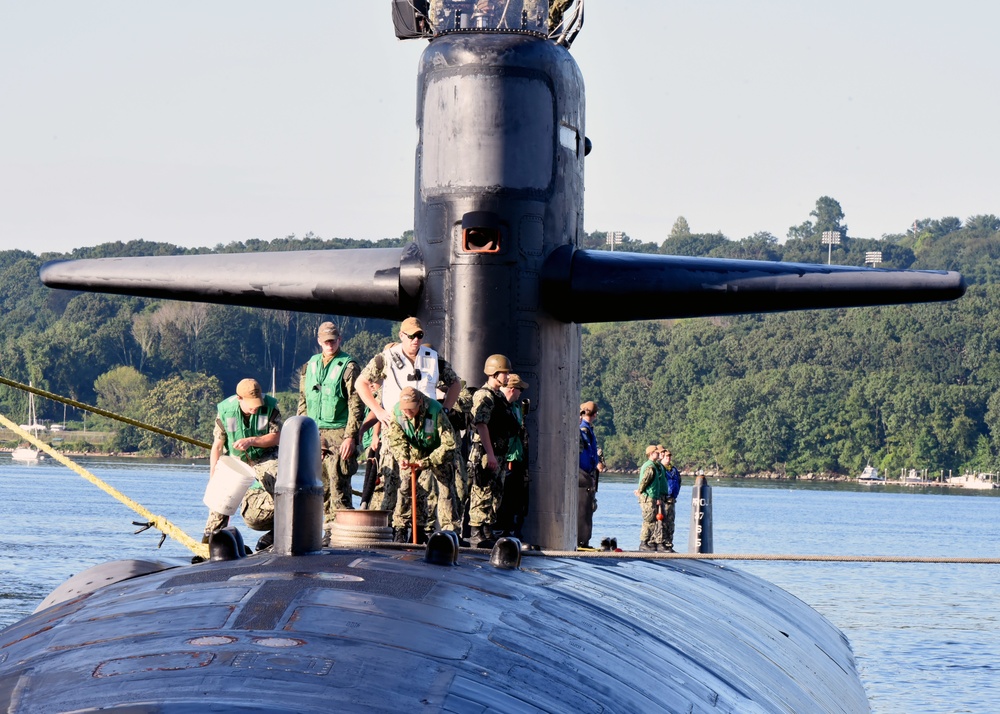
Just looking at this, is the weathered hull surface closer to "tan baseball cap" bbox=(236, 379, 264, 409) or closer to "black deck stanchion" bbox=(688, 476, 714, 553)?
"tan baseball cap" bbox=(236, 379, 264, 409)

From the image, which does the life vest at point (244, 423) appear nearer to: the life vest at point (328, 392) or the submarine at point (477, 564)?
the life vest at point (328, 392)

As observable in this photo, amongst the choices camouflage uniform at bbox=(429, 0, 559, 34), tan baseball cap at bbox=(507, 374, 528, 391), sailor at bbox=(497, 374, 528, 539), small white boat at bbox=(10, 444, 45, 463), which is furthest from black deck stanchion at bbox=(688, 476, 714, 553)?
small white boat at bbox=(10, 444, 45, 463)

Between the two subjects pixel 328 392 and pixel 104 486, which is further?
pixel 328 392

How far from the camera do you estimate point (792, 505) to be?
91.3 m

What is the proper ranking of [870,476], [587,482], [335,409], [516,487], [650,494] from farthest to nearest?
[870,476] → [650,494] → [587,482] → [335,409] → [516,487]

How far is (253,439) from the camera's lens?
34.7 ft

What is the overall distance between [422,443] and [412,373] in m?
0.55

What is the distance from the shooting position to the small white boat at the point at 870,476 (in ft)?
388

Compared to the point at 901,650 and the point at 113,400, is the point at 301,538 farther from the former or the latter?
the point at 113,400

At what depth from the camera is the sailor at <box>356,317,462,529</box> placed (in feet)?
32.4

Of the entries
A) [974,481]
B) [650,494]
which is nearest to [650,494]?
[650,494]

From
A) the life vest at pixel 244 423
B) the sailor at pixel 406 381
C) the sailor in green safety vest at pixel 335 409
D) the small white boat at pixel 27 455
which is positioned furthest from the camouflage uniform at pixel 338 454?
the small white boat at pixel 27 455

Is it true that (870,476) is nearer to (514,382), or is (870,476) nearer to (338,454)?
(338,454)

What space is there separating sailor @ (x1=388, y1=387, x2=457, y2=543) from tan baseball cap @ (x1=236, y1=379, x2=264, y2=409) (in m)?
1.26
